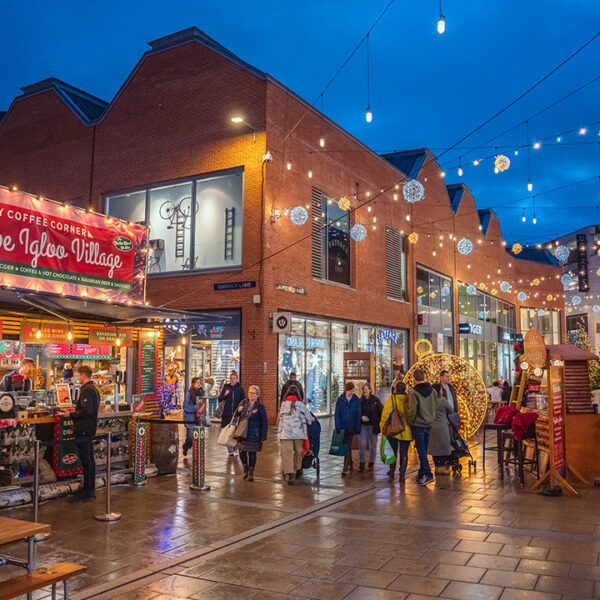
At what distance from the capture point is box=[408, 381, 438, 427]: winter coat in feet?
33.3

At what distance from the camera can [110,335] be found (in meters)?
13.5

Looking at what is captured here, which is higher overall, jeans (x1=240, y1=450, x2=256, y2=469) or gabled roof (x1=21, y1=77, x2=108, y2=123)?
gabled roof (x1=21, y1=77, x2=108, y2=123)

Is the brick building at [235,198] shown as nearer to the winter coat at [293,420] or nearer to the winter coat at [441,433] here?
the winter coat at [293,420]

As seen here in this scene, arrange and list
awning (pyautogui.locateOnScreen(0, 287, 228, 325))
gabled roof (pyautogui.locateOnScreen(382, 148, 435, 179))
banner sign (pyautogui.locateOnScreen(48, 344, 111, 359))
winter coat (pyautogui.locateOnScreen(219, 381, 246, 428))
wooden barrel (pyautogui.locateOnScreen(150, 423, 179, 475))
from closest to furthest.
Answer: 1. awning (pyautogui.locateOnScreen(0, 287, 228, 325))
2. wooden barrel (pyautogui.locateOnScreen(150, 423, 179, 475))
3. banner sign (pyautogui.locateOnScreen(48, 344, 111, 359))
4. winter coat (pyautogui.locateOnScreen(219, 381, 246, 428))
5. gabled roof (pyautogui.locateOnScreen(382, 148, 435, 179))

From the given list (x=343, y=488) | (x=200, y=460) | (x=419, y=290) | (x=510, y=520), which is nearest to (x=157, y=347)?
(x=200, y=460)

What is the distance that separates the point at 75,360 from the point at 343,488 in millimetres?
6728

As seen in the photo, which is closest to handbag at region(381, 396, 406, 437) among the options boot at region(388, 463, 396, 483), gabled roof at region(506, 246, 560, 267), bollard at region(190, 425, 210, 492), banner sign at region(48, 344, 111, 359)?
boot at region(388, 463, 396, 483)

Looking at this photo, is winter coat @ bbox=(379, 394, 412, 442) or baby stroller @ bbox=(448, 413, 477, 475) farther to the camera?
baby stroller @ bbox=(448, 413, 477, 475)

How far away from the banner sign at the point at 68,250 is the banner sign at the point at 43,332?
721mm

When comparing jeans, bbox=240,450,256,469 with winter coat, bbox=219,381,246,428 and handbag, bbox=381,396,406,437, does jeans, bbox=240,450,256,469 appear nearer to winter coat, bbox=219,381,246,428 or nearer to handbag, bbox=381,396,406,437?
handbag, bbox=381,396,406,437

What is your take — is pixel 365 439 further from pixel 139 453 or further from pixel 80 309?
pixel 80 309

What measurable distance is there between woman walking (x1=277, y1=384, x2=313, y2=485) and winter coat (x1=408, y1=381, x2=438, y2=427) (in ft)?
5.57

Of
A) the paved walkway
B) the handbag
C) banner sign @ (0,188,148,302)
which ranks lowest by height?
the paved walkway

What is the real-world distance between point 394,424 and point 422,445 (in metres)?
0.55
